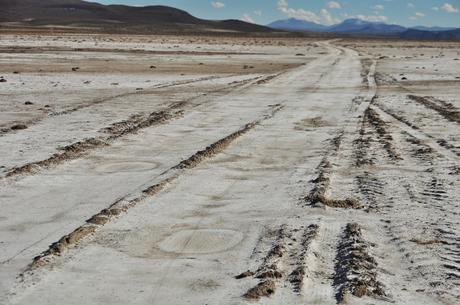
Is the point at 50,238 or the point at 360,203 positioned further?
the point at 360,203

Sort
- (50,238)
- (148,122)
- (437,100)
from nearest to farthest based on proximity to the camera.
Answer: (50,238) < (148,122) < (437,100)

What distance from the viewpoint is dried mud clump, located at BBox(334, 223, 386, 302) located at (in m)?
5.28

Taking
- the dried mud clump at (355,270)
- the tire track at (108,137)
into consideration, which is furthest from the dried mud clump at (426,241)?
the tire track at (108,137)

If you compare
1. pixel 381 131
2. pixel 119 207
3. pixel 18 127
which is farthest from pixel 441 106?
pixel 119 207

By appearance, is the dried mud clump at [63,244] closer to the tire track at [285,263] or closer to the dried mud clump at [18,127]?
the tire track at [285,263]

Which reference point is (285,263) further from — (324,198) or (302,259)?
(324,198)

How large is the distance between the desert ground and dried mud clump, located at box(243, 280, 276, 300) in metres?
0.03

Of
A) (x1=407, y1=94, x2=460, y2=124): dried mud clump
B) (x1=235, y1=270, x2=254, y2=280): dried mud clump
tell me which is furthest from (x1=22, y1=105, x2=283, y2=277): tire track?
(x1=407, y1=94, x2=460, y2=124): dried mud clump

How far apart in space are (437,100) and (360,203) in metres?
13.1

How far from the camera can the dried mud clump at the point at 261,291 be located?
5.20 m

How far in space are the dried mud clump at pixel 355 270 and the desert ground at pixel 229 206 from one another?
0.06 ft

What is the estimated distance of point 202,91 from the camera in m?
22.6

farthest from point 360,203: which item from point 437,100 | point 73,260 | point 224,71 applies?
point 224,71

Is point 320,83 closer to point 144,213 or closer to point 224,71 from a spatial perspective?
point 224,71
